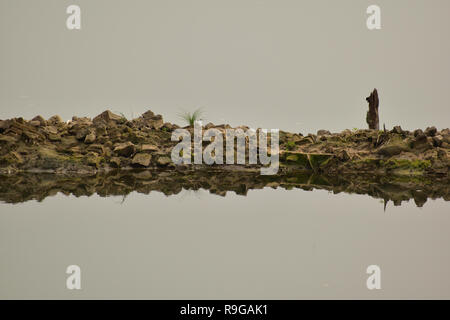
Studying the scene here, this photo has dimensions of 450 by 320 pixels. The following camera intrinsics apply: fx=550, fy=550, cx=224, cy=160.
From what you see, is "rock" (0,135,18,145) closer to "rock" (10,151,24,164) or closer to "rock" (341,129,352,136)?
"rock" (10,151,24,164)

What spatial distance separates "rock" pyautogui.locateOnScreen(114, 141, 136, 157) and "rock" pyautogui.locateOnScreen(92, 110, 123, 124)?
1.90 metres

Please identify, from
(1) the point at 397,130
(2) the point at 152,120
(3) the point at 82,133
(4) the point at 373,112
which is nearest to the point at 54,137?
(3) the point at 82,133

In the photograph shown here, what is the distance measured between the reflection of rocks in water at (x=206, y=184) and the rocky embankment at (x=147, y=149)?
61 cm

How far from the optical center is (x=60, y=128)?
14844mm

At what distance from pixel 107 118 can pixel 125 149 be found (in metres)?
2.21

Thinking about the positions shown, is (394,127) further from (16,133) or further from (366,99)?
(16,133)

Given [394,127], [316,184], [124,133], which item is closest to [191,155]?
[124,133]

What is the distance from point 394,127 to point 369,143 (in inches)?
37.9

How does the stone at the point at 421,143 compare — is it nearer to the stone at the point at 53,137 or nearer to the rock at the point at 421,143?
the rock at the point at 421,143

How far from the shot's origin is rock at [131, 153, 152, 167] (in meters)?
13.5

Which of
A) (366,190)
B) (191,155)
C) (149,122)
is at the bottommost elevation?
(366,190)

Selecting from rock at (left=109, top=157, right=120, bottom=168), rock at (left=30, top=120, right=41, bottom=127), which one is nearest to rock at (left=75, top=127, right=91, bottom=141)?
rock at (left=30, top=120, right=41, bottom=127)

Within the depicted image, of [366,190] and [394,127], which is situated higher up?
[394,127]

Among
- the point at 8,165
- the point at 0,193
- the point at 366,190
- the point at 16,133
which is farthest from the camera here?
the point at 16,133
